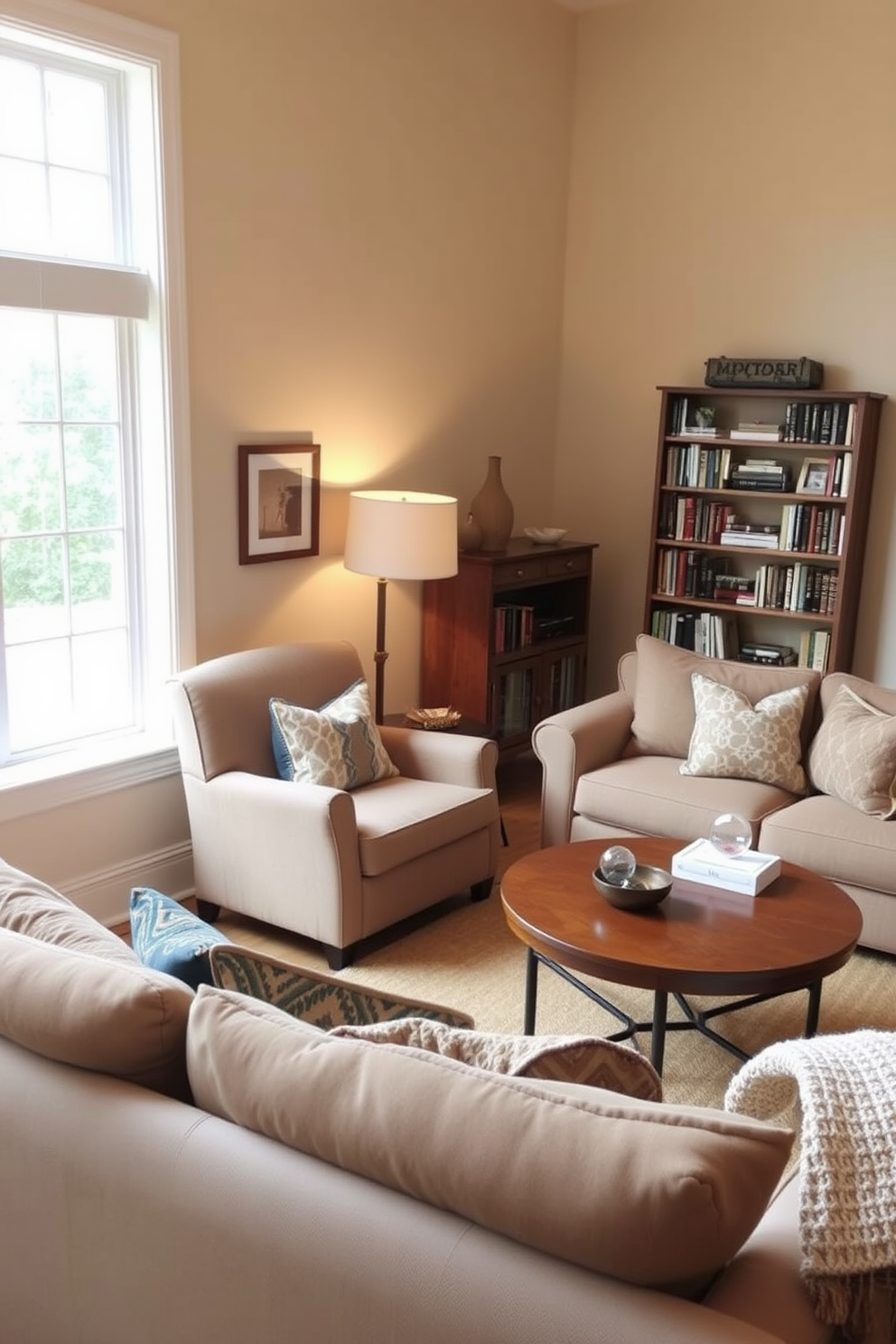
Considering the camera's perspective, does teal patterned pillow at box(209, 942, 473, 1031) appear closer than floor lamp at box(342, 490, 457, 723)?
Yes

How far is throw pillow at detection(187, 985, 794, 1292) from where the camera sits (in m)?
1.15

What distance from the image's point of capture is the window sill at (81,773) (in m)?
3.49

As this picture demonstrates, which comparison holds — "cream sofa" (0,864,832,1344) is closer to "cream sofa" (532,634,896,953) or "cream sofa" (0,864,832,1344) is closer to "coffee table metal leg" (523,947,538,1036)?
"coffee table metal leg" (523,947,538,1036)

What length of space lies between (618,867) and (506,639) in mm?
2103

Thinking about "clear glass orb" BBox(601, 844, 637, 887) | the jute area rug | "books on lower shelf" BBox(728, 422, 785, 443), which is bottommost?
the jute area rug

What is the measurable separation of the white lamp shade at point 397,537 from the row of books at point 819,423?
1.56 meters

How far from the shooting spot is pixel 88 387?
3684mm

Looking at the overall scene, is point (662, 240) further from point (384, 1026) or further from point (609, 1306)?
point (609, 1306)

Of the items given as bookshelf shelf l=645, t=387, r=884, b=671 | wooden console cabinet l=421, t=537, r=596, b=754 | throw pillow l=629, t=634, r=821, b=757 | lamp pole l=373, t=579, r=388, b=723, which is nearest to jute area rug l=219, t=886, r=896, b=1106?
throw pillow l=629, t=634, r=821, b=757

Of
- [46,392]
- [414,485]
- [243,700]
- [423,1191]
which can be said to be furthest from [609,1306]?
[414,485]

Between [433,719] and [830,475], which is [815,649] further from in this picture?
[433,719]

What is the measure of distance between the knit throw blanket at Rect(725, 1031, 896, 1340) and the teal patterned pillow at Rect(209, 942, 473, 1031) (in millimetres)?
524

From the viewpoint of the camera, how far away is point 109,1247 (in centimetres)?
146

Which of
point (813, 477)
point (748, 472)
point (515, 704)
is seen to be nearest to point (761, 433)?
point (748, 472)
